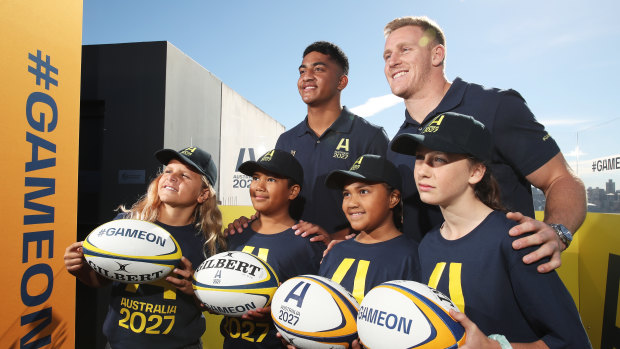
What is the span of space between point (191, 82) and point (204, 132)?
1076 millimetres

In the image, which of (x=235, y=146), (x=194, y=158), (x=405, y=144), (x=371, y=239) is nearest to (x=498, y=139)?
(x=405, y=144)

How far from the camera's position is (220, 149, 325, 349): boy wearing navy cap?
2.20 metres

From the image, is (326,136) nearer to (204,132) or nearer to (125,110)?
(125,110)

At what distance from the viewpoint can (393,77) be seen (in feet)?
7.29

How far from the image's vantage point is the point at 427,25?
85.6 inches

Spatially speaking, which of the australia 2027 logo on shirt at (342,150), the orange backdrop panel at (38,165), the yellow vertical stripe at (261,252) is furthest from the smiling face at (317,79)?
the orange backdrop panel at (38,165)

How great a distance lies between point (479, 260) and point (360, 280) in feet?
2.20

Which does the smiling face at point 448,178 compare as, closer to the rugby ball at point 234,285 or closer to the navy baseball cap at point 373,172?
the navy baseball cap at point 373,172

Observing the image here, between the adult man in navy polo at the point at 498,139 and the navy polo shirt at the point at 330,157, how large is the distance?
0.45 m

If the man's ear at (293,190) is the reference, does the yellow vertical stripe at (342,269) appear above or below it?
below

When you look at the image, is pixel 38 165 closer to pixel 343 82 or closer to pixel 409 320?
pixel 343 82

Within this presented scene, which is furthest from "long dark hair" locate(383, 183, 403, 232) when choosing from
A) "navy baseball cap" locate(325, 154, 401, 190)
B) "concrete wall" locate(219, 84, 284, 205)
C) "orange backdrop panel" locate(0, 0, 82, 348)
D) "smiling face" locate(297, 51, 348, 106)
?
"concrete wall" locate(219, 84, 284, 205)

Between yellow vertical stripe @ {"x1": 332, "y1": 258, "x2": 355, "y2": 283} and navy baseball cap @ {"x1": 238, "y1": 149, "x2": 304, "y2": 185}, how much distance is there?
74cm

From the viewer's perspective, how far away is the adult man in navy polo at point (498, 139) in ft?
5.24
